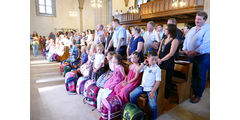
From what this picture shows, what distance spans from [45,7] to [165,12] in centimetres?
1136

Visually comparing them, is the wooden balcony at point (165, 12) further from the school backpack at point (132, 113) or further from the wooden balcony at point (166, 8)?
the school backpack at point (132, 113)

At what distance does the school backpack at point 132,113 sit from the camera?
6.57 ft

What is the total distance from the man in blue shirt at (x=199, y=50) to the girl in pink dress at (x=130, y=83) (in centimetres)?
114

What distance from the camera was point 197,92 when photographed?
9.26ft

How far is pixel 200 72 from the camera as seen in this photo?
2695mm

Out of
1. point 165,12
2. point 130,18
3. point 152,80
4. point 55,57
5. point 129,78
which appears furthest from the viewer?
point 130,18

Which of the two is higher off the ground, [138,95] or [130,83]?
[130,83]

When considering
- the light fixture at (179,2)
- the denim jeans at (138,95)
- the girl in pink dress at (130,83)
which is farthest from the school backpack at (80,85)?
the light fixture at (179,2)

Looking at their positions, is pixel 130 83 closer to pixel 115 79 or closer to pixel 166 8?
pixel 115 79

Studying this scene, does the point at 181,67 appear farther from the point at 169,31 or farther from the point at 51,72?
the point at 51,72

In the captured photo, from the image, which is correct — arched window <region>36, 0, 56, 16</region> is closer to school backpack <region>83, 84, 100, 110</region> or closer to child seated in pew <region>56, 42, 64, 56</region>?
child seated in pew <region>56, 42, 64, 56</region>

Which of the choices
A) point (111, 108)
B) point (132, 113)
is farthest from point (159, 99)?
point (111, 108)

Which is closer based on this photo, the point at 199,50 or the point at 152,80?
the point at 152,80

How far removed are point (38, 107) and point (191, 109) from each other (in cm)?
293
